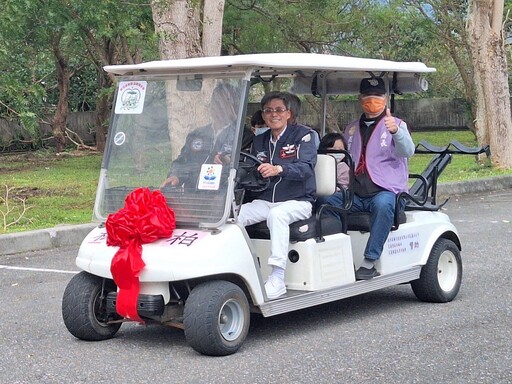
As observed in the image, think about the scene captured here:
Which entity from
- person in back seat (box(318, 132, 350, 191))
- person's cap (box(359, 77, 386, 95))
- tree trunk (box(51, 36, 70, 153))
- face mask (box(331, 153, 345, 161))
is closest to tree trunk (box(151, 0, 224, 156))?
person's cap (box(359, 77, 386, 95))

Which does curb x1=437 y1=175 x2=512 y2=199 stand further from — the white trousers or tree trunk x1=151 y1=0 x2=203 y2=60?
the white trousers

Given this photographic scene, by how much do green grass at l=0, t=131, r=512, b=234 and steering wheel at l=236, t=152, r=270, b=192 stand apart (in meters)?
5.41

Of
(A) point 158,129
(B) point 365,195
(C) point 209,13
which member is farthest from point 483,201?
(A) point 158,129

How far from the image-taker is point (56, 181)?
17.0 meters

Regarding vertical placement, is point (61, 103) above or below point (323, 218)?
above

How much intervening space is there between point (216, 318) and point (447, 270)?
8.18 ft

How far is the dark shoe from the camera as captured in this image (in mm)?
6973

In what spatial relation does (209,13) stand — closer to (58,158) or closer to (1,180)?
(1,180)

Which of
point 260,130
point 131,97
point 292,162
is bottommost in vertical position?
point 292,162

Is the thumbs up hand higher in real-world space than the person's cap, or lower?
lower

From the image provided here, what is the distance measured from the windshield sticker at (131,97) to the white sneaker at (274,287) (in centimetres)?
144

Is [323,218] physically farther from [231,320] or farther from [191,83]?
[191,83]

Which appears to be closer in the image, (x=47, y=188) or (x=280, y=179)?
(x=280, y=179)

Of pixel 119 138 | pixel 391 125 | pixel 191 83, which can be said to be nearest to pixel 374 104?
pixel 391 125
